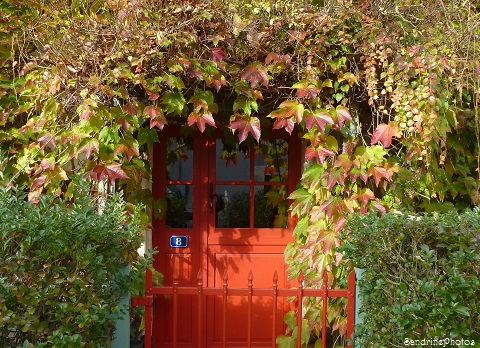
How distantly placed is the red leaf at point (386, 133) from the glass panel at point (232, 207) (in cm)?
153

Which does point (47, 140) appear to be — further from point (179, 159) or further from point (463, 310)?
point (463, 310)

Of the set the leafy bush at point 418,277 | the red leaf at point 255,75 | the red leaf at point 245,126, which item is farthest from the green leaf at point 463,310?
the red leaf at point 255,75

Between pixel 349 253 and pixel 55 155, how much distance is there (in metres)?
2.29

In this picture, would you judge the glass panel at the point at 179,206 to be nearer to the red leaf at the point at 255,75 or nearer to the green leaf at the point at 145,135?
the green leaf at the point at 145,135

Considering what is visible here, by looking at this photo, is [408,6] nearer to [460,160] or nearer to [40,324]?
[460,160]

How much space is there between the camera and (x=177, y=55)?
4.42 m

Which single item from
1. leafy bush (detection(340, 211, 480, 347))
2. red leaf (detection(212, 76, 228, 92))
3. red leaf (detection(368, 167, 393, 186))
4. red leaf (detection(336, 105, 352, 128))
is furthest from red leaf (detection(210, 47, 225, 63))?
leafy bush (detection(340, 211, 480, 347))

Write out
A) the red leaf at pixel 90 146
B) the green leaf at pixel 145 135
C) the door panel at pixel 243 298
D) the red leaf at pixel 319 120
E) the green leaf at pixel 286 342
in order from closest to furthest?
the red leaf at pixel 90 146 → the red leaf at pixel 319 120 → the green leaf at pixel 145 135 → the green leaf at pixel 286 342 → the door panel at pixel 243 298

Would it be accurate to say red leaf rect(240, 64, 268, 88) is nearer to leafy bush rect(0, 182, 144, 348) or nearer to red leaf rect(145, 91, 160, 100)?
red leaf rect(145, 91, 160, 100)

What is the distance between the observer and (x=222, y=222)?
563 centimetres

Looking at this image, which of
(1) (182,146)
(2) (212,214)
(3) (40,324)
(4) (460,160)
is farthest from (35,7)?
(4) (460,160)

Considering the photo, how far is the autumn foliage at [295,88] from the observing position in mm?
4383

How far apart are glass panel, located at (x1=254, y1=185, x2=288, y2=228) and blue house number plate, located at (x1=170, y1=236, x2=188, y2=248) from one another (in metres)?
0.66

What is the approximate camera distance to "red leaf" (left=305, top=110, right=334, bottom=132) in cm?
446
